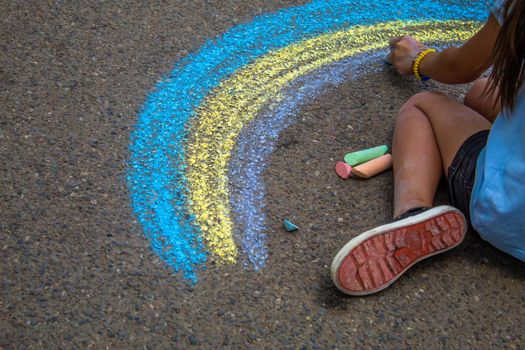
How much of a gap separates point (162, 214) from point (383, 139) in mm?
757

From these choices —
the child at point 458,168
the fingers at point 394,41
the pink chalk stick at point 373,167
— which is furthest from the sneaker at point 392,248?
the fingers at point 394,41

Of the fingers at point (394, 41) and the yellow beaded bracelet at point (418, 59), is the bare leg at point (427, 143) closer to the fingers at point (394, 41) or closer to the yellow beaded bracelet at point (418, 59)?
the yellow beaded bracelet at point (418, 59)

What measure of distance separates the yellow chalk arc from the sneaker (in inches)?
12.7

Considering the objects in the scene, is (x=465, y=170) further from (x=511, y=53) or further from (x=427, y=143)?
(x=511, y=53)

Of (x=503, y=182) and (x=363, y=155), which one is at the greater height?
(x=503, y=182)

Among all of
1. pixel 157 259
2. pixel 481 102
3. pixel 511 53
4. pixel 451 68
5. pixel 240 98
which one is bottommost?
pixel 157 259

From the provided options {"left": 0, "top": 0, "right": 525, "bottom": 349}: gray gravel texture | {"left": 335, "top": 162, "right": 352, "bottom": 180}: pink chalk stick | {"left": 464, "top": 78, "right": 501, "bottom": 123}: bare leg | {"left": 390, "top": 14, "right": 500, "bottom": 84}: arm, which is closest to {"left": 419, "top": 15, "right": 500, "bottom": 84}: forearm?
{"left": 390, "top": 14, "right": 500, "bottom": 84}: arm

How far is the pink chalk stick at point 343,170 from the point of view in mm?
1890

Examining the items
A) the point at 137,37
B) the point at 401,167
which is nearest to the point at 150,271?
the point at 401,167

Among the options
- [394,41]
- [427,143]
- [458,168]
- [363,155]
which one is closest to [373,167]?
[363,155]

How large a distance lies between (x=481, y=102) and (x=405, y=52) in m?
0.31

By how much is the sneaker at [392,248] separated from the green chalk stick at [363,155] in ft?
1.16

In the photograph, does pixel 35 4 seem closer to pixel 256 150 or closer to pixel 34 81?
pixel 34 81

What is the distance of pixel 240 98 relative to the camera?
211cm
